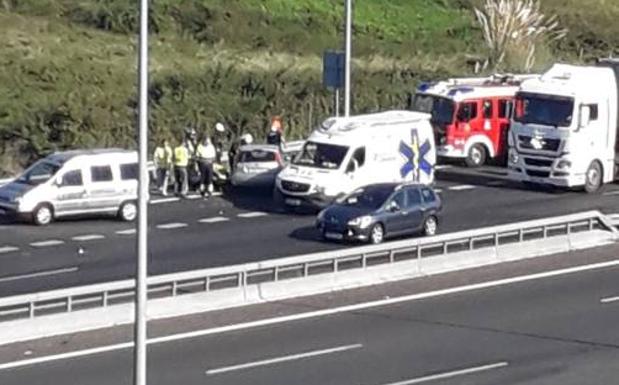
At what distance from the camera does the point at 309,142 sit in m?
43.9

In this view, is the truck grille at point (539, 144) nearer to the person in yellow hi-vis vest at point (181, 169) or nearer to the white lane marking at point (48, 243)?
the person in yellow hi-vis vest at point (181, 169)

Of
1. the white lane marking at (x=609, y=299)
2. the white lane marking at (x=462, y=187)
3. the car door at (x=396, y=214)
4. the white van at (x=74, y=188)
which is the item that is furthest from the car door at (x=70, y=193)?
the white lane marking at (x=609, y=299)

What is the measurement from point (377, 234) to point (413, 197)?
1.36m

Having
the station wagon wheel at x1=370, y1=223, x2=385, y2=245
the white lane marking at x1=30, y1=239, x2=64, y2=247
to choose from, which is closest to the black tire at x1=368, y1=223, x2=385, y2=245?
the station wagon wheel at x1=370, y1=223, x2=385, y2=245

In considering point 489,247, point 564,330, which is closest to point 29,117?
point 489,247

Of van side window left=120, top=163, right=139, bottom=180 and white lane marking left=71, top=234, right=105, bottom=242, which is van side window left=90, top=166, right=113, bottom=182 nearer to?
van side window left=120, top=163, right=139, bottom=180

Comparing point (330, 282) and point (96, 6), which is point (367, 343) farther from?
point (96, 6)

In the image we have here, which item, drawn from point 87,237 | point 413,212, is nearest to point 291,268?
point 413,212

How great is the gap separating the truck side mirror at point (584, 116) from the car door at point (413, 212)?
8.23m

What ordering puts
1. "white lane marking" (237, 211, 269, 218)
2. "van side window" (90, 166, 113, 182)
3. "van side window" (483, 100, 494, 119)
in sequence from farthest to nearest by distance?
"van side window" (483, 100, 494, 119), "white lane marking" (237, 211, 269, 218), "van side window" (90, 166, 113, 182)

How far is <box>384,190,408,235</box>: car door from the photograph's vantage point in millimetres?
38875

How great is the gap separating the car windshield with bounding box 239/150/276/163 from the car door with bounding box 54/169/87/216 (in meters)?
5.43

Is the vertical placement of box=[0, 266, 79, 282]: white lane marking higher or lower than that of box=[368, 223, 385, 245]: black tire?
lower

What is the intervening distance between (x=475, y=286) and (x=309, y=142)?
10132 mm
